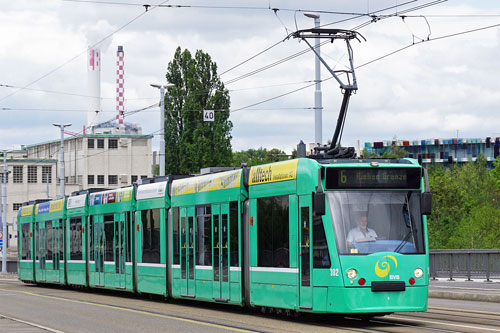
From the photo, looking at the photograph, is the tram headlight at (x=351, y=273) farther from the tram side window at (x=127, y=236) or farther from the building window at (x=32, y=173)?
the building window at (x=32, y=173)

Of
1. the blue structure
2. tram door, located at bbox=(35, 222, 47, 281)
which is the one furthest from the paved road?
the blue structure

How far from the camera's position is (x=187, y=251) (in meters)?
22.1

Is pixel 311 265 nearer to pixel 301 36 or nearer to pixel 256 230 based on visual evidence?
pixel 256 230

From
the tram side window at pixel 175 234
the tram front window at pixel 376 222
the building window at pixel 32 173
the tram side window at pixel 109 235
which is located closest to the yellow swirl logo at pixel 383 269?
the tram front window at pixel 376 222

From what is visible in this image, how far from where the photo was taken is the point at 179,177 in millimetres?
24062

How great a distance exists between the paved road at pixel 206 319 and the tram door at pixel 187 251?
0.47 m

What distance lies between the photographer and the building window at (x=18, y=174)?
10975 centimetres

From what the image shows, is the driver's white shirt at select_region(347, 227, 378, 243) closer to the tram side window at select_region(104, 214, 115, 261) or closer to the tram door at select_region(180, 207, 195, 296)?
the tram door at select_region(180, 207, 195, 296)

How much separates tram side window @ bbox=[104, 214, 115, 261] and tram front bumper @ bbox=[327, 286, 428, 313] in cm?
1310

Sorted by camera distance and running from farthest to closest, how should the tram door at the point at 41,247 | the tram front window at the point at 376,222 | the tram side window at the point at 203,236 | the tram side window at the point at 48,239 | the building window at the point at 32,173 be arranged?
1. the building window at the point at 32,173
2. the tram door at the point at 41,247
3. the tram side window at the point at 48,239
4. the tram side window at the point at 203,236
5. the tram front window at the point at 376,222

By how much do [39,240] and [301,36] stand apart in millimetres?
17697

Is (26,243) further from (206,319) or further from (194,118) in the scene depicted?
(194,118)

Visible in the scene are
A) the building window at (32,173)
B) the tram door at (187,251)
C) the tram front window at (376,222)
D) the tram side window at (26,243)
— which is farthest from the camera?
the building window at (32,173)

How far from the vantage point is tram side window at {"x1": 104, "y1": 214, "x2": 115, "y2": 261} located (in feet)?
92.1
